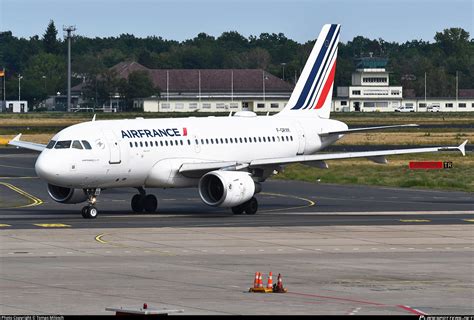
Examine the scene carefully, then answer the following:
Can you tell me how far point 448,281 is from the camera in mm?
33750

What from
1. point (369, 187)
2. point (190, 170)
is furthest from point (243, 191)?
point (369, 187)

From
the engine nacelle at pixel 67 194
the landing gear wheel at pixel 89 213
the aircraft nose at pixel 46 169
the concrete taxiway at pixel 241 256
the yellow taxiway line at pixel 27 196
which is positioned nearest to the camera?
the concrete taxiway at pixel 241 256

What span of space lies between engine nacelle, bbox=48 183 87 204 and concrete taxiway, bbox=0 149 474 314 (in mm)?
774

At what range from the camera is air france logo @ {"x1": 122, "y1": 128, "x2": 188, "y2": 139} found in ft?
184

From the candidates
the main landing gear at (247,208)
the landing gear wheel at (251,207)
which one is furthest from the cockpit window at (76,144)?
the landing gear wheel at (251,207)

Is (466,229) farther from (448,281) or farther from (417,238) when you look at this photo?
(448,281)

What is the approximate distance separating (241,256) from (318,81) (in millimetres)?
29653

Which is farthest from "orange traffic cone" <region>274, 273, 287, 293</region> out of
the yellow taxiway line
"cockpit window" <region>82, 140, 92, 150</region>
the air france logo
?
the yellow taxiway line

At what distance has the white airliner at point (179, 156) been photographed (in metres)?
54.1

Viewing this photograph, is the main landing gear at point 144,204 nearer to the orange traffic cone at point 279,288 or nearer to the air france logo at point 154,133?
the air france logo at point 154,133

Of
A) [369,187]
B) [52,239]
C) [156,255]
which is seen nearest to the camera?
[156,255]

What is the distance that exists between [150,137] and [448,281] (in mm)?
25329

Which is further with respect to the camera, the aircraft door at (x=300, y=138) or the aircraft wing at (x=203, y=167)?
the aircraft door at (x=300, y=138)

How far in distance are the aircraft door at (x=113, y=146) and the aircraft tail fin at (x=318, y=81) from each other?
1386cm
